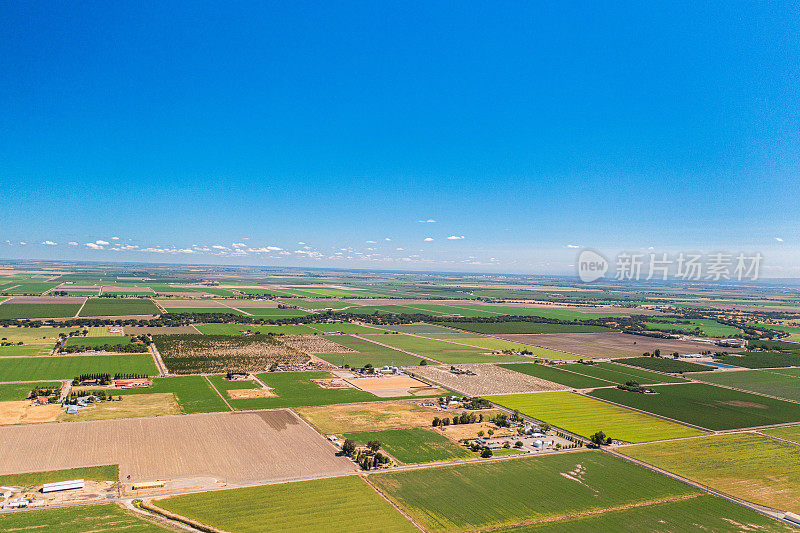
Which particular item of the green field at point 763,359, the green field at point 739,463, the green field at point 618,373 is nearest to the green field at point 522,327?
the green field at point 763,359

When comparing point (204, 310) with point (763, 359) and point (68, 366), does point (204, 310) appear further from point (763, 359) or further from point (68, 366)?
point (763, 359)

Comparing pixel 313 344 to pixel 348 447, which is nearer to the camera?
pixel 348 447

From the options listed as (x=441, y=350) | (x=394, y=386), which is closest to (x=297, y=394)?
(x=394, y=386)

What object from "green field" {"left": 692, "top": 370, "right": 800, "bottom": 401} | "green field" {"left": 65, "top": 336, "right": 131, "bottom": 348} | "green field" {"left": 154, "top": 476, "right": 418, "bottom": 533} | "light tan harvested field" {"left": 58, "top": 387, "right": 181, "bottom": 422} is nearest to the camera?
"green field" {"left": 154, "top": 476, "right": 418, "bottom": 533}

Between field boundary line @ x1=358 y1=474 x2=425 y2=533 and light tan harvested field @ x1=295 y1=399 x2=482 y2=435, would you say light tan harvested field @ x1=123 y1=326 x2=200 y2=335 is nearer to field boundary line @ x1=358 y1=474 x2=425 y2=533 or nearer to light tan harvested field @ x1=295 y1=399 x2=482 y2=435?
light tan harvested field @ x1=295 y1=399 x2=482 y2=435

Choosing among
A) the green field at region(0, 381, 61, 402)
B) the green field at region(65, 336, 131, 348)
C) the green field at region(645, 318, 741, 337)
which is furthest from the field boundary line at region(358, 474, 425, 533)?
the green field at region(645, 318, 741, 337)
